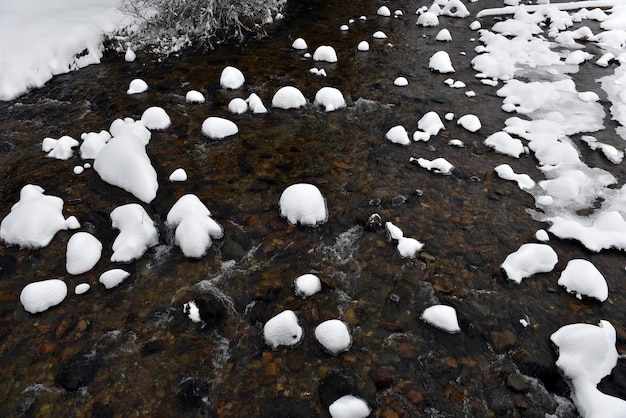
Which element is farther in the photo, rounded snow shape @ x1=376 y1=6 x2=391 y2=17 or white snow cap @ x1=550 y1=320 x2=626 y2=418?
rounded snow shape @ x1=376 y1=6 x2=391 y2=17

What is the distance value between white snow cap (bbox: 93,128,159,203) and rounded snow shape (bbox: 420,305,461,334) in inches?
134

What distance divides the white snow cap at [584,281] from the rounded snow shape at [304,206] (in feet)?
8.21

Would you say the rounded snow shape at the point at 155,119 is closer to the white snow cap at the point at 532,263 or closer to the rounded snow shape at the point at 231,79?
the rounded snow shape at the point at 231,79

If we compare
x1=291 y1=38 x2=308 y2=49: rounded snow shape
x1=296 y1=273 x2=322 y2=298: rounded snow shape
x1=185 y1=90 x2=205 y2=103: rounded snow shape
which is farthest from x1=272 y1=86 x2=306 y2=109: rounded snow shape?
x1=296 y1=273 x2=322 y2=298: rounded snow shape

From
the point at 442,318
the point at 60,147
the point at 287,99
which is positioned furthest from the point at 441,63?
the point at 60,147

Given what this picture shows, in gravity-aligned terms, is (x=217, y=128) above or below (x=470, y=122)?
above

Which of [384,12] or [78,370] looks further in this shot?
[384,12]

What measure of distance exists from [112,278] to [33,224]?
1249 mm

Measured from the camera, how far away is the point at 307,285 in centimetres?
402

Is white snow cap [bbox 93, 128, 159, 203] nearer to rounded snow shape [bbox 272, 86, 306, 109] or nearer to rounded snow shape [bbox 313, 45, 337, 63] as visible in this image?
rounded snow shape [bbox 272, 86, 306, 109]

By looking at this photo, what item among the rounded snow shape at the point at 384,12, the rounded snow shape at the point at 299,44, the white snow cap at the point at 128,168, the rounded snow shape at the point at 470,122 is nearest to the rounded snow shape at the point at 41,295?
the white snow cap at the point at 128,168

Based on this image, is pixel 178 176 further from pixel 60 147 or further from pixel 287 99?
pixel 287 99

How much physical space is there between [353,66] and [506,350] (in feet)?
20.6

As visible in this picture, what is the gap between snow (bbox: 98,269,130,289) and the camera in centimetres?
402
